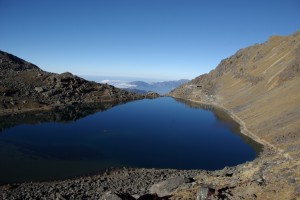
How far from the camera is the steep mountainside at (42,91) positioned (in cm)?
11319

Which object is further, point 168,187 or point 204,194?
point 168,187

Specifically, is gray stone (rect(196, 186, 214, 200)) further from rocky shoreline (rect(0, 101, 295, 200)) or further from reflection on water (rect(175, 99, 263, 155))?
reflection on water (rect(175, 99, 263, 155))

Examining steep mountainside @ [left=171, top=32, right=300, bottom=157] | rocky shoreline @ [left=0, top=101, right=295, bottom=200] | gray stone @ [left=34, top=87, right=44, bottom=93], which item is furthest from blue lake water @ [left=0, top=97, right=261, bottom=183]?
gray stone @ [left=34, top=87, right=44, bottom=93]

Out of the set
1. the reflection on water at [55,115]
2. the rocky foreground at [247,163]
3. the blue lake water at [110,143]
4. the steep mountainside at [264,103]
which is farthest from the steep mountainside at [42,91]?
the rocky foreground at [247,163]

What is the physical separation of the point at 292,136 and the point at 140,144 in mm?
33247

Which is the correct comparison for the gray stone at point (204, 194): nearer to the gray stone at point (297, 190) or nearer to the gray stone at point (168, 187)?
the gray stone at point (168, 187)

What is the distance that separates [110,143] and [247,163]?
106ft

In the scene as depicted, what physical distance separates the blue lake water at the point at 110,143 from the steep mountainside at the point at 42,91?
36.5 feet

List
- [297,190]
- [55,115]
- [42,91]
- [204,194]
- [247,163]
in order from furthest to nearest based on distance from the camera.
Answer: [42,91] < [55,115] < [247,163] < [204,194] < [297,190]

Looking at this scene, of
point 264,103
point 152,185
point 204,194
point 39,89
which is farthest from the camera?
point 39,89

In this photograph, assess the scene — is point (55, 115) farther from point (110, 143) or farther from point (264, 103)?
point (264, 103)

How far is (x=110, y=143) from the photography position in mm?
73688

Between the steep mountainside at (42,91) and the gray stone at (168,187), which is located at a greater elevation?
the steep mountainside at (42,91)

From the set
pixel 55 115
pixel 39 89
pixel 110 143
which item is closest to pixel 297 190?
pixel 110 143
